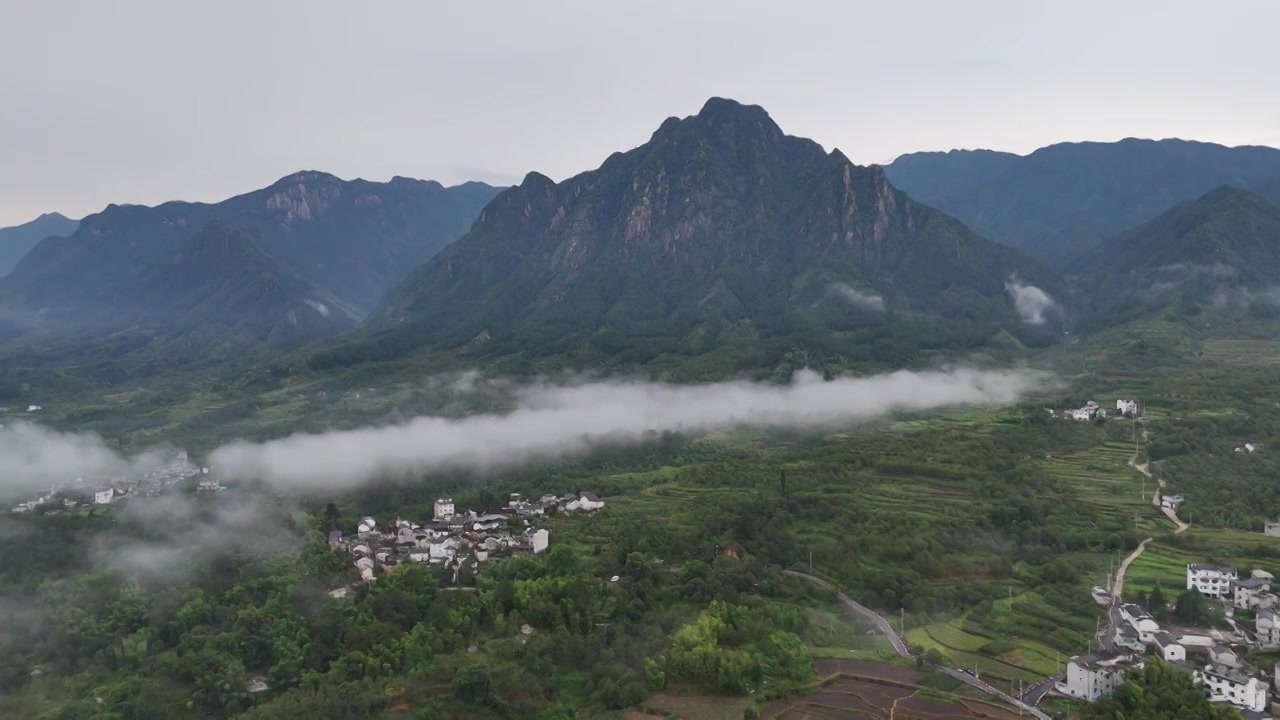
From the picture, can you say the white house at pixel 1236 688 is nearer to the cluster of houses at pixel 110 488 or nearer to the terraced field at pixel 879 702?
the terraced field at pixel 879 702

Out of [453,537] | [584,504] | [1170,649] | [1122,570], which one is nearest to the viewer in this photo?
[1170,649]

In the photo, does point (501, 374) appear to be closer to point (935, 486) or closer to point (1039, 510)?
point (935, 486)

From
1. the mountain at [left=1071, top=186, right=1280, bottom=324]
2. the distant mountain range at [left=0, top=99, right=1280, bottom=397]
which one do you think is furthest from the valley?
the distant mountain range at [left=0, top=99, right=1280, bottom=397]

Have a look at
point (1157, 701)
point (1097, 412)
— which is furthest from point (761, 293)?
point (1157, 701)

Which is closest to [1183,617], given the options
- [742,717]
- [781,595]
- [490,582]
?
[781,595]

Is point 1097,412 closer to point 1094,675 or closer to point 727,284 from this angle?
point 1094,675

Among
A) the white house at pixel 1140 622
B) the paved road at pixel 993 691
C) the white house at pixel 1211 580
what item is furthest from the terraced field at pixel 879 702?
the white house at pixel 1211 580

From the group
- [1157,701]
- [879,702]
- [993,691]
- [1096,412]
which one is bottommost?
[879,702]
